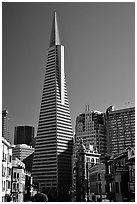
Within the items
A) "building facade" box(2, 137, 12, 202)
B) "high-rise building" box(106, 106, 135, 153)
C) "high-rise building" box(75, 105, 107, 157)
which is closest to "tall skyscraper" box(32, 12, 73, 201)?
"high-rise building" box(75, 105, 107, 157)

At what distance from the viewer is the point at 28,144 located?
60906 millimetres

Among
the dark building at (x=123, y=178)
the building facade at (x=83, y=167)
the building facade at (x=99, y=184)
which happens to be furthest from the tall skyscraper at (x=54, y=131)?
the dark building at (x=123, y=178)

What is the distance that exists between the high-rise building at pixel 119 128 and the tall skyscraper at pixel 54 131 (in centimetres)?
600

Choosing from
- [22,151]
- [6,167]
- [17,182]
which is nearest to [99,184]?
[17,182]

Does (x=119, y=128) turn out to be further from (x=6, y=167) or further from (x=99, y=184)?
(x=6, y=167)

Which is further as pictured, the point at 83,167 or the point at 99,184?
the point at 83,167

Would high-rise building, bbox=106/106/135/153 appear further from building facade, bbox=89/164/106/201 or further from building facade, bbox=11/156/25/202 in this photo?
building facade, bbox=11/156/25/202

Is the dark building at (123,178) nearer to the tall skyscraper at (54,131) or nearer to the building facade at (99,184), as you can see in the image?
the building facade at (99,184)

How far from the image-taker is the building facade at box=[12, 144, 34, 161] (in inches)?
2109

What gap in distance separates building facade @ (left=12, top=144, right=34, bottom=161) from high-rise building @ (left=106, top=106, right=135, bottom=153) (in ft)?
50.9

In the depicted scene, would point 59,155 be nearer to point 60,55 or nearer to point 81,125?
point 81,125

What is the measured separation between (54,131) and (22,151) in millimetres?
10389

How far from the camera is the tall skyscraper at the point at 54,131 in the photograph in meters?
44.3

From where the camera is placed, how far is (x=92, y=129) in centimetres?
4750
